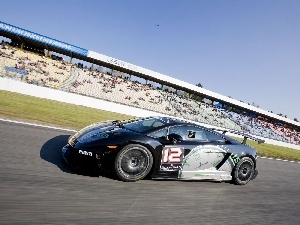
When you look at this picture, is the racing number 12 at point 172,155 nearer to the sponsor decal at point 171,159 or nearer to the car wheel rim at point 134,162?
the sponsor decal at point 171,159

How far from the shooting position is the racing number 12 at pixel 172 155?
5.18 m

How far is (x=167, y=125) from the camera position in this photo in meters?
5.60

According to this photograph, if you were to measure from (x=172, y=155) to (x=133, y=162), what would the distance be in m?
0.78

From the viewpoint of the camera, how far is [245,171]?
652 centimetres

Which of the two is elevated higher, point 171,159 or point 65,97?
point 65,97

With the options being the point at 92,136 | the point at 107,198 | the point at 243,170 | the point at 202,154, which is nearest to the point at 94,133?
the point at 92,136

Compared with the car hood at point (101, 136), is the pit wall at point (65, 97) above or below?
above

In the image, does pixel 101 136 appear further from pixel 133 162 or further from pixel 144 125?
pixel 144 125

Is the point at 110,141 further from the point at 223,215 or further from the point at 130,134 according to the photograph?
the point at 223,215

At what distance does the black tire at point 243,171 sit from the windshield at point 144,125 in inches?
80.1

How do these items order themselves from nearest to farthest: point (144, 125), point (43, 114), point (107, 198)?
1. point (107, 198)
2. point (144, 125)
3. point (43, 114)

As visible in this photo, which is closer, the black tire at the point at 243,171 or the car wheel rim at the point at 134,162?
the car wheel rim at the point at 134,162

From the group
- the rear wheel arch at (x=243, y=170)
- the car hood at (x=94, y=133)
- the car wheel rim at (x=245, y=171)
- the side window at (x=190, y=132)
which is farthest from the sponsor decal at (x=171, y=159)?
the car wheel rim at (x=245, y=171)

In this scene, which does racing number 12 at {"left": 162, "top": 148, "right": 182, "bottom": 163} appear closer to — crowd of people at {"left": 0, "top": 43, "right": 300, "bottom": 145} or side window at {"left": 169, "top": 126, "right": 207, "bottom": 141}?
side window at {"left": 169, "top": 126, "right": 207, "bottom": 141}
